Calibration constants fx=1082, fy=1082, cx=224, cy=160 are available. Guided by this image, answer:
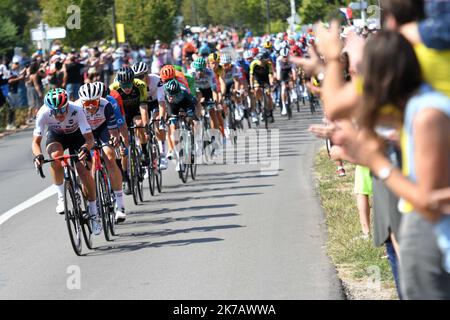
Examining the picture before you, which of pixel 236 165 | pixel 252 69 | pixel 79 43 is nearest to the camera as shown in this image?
pixel 236 165

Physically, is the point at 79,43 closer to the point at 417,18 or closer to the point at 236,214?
the point at 236,214

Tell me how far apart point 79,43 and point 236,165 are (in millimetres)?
26333

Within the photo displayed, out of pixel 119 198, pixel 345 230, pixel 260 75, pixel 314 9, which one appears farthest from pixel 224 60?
pixel 314 9

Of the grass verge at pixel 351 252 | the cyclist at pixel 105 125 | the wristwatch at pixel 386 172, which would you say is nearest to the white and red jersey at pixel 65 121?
the cyclist at pixel 105 125

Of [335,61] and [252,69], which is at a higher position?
[335,61]

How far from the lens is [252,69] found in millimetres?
25797

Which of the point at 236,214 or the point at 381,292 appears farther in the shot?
the point at 236,214

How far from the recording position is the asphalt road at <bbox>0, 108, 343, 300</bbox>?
29.0 feet

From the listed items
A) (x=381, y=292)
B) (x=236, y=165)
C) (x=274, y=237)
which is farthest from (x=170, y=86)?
(x=381, y=292)

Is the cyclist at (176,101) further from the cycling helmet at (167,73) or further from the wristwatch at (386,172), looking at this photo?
the wristwatch at (386,172)

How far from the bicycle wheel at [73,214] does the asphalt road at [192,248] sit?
0.51ft

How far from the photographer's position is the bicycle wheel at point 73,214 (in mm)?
10648

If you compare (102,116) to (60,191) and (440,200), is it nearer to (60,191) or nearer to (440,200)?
(60,191)

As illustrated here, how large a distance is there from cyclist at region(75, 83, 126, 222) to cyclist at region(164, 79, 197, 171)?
3.54 meters
